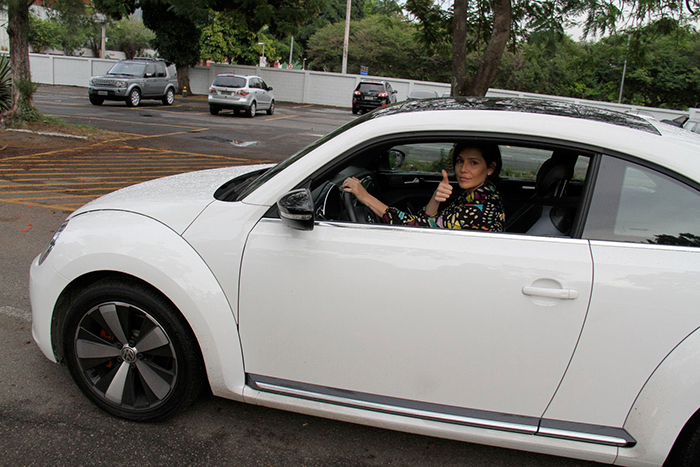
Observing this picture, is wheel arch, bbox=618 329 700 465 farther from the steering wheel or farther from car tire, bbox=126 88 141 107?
car tire, bbox=126 88 141 107

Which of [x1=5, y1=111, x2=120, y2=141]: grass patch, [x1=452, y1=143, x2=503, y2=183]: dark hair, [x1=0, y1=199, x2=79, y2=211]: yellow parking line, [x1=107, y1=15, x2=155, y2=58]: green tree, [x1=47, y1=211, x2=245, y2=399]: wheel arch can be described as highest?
[x1=107, y1=15, x2=155, y2=58]: green tree

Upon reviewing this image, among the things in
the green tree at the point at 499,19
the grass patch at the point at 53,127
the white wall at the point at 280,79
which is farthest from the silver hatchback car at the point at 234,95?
the green tree at the point at 499,19

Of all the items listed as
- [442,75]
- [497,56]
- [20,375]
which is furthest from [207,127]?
[442,75]

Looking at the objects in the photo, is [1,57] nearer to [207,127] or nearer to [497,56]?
[207,127]

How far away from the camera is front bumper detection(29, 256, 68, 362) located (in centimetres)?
279

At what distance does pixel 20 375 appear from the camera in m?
3.26

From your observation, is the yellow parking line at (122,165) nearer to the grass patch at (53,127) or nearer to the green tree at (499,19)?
the grass patch at (53,127)

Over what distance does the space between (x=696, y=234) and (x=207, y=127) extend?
58.4 feet

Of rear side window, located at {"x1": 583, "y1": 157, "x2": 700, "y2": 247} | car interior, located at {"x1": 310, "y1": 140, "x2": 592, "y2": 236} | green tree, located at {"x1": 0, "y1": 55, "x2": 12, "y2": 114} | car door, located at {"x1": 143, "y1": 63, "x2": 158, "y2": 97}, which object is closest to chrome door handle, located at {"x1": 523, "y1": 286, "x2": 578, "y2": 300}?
rear side window, located at {"x1": 583, "y1": 157, "x2": 700, "y2": 247}

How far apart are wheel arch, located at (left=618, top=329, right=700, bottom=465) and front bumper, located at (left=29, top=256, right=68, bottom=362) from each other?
2.63 metres

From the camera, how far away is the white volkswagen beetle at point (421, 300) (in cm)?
223

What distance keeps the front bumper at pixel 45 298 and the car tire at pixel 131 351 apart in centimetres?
10

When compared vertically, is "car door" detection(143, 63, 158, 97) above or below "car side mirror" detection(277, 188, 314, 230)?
above

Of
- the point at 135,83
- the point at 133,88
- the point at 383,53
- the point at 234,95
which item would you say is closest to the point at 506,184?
the point at 234,95
